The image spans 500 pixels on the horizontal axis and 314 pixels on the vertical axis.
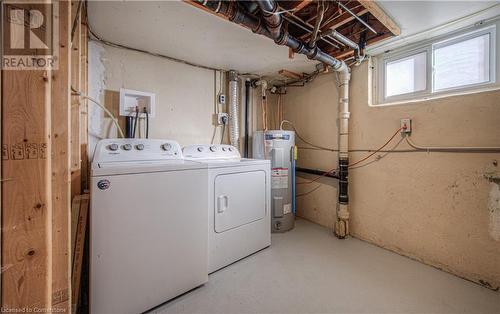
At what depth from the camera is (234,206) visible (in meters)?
1.90

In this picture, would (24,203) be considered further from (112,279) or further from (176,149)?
(176,149)

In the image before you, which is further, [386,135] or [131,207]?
[386,135]

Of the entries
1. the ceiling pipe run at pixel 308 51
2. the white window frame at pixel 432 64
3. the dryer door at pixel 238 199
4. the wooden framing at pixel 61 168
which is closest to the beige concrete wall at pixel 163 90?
the ceiling pipe run at pixel 308 51

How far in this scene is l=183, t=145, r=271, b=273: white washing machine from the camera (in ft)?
5.80

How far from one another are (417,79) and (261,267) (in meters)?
2.24

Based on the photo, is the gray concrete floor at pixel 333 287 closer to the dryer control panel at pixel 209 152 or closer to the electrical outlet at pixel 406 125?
the dryer control panel at pixel 209 152

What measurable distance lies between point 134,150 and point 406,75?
2595mm

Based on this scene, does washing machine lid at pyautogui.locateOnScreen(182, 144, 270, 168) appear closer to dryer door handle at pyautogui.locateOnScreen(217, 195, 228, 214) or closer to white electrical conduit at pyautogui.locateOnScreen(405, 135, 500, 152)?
dryer door handle at pyautogui.locateOnScreen(217, 195, 228, 214)

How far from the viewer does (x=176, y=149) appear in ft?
6.39

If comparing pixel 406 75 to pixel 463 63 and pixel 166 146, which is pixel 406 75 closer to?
pixel 463 63

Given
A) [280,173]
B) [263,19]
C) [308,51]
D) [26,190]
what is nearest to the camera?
[26,190]

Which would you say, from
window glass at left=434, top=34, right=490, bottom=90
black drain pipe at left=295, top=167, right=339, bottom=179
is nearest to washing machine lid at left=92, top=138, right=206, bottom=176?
black drain pipe at left=295, top=167, right=339, bottom=179

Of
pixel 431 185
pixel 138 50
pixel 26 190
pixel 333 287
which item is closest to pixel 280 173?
pixel 333 287

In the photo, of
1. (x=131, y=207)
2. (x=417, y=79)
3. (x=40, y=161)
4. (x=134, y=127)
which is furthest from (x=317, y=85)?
(x=40, y=161)
